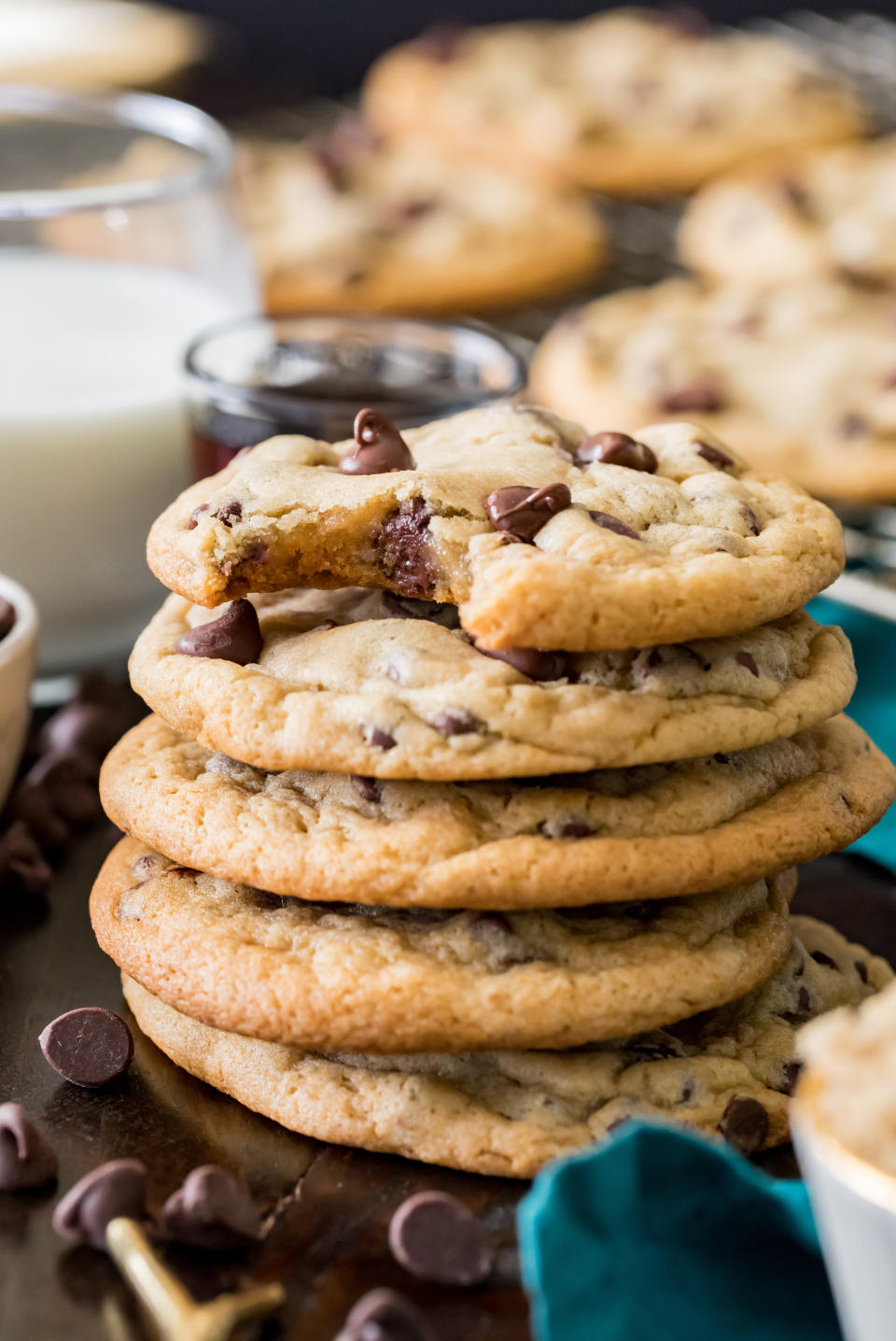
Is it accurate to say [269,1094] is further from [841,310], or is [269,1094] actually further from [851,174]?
[851,174]

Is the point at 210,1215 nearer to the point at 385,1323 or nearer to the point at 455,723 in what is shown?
the point at 385,1323

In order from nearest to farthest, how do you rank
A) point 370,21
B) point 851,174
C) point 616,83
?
1. point 851,174
2. point 616,83
3. point 370,21

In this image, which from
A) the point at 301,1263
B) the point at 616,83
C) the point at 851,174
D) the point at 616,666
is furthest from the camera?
the point at 616,83

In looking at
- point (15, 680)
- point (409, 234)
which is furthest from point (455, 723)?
point (409, 234)

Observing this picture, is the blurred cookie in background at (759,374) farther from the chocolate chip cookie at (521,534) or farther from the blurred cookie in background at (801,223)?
the chocolate chip cookie at (521,534)

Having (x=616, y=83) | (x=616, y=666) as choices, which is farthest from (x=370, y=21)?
(x=616, y=666)
